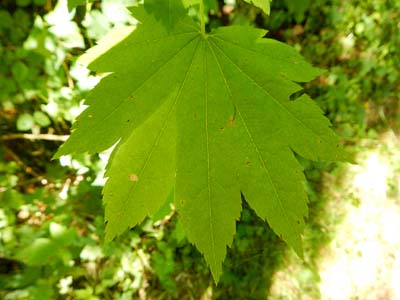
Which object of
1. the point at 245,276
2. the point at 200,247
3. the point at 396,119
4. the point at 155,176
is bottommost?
the point at 245,276

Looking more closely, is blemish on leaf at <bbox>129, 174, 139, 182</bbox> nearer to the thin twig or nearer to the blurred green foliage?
the blurred green foliage

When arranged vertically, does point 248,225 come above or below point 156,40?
below

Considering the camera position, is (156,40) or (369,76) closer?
(156,40)

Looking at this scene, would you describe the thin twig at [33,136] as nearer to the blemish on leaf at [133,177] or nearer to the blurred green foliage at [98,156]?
the blurred green foliage at [98,156]

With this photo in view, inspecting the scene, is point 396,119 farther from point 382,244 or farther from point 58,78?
point 58,78

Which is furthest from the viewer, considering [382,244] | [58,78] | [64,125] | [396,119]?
[396,119]

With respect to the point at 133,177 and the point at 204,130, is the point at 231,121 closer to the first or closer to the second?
the point at 204,130

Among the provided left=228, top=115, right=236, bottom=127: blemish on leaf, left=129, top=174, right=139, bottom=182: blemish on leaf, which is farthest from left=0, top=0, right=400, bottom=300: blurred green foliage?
left=228, top=115, right=236, bottom=127: blemish on leaf

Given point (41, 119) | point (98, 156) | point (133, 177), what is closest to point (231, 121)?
point (133, 177)

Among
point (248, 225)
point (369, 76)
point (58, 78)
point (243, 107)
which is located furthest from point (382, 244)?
point (58, 78)
